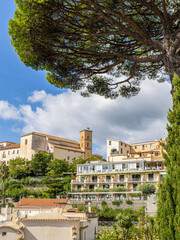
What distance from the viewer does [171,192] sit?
8523 mm

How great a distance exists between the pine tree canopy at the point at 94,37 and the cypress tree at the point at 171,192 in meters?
2.93

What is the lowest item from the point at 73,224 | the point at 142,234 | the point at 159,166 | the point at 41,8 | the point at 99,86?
the point at 142,234

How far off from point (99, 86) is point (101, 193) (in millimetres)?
36382

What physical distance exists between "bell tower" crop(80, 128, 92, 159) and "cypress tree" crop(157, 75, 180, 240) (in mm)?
93514

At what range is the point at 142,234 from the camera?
78.2ft

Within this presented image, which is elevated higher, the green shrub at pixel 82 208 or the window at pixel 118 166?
the window at pixel 118 166

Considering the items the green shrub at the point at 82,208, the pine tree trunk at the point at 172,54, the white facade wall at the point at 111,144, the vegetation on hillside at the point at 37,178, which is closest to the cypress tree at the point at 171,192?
the pine tree trunk at the point at 172,54

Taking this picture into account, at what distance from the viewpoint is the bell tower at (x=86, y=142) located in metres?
104

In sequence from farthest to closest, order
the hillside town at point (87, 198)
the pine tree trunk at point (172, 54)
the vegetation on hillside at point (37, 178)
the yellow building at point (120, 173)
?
1. the vegetation on hillside at point (37, 178)
2. the yellow building at point (120, 173)
3. the hillside town at point (87, 198)
4. the pine tree trunk at point (172, 54)

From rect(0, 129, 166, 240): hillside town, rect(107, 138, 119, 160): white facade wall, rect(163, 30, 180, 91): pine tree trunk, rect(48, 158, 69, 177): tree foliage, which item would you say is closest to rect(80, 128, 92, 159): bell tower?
rect(0, 129, 166, 240): hillside town

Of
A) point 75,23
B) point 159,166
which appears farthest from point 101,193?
point 75,23

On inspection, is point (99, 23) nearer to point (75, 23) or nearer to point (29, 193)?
point (75, 23)

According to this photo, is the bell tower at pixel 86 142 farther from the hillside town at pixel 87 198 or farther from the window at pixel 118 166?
the window at pixel 118 166

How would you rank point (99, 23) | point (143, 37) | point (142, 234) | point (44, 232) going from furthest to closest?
point (142, 234), point (44, 232), point (99, 23), point (143, 37)
